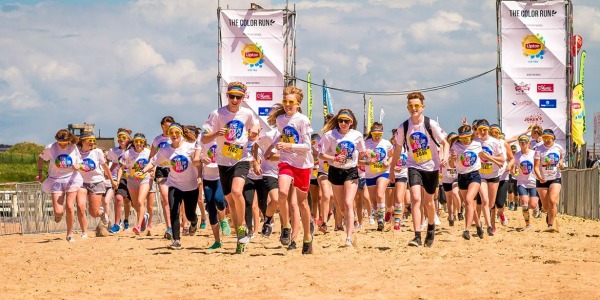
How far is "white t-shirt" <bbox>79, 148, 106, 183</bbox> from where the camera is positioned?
17.6m

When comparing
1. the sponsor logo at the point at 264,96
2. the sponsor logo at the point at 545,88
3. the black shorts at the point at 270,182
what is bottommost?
the black shorts at the point at 270,182

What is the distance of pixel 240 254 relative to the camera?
502 inches

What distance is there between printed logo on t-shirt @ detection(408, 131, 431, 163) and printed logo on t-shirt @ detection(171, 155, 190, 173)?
3.07m

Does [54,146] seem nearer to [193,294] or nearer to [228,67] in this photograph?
[193,294]

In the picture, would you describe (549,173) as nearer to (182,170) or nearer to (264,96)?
(182,170)

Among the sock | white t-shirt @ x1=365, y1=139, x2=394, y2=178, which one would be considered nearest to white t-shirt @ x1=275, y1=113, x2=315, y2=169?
the sock

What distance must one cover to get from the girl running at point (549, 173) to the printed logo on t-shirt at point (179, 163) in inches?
277

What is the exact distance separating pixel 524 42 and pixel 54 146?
64.3 feet

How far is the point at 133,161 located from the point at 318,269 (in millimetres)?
7949

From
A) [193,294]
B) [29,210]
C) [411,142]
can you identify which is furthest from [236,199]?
[29,210]

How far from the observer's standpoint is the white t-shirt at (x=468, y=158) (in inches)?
629

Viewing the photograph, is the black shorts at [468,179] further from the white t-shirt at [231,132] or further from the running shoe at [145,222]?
the running shoe at [145,222]

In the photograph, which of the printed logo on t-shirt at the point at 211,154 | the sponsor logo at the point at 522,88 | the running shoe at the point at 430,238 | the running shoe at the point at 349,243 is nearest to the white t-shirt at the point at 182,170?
the printed logo on t-shirt at the point at 211,154

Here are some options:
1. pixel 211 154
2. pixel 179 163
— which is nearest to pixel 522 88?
pixel 211 154
